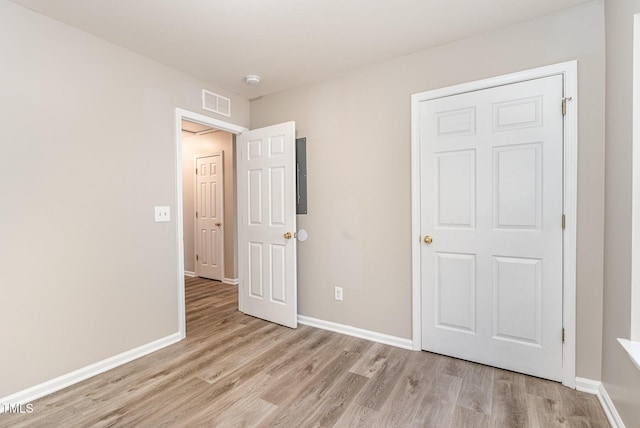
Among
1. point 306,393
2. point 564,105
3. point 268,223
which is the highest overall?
point 564,105

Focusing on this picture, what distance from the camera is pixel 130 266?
2412mm

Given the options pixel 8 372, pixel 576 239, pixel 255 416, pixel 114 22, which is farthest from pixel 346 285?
pixel 114 22

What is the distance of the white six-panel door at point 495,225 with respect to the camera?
199cm

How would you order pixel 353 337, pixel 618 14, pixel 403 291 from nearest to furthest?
pixel 618 14 → pixel 403 291 → pixel 353 337

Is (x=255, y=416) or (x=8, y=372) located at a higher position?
(x=8, y=372)

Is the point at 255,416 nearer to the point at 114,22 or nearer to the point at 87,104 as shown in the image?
the point at 87,104

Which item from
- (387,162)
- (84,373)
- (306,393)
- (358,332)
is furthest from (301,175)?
(84,373)

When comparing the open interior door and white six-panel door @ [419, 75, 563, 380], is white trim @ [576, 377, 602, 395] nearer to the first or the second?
white six-panel door @ [419, 75, 563, 380]

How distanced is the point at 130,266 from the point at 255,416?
156 centimetres

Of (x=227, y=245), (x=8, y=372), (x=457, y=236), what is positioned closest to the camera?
(x=8, y=372)

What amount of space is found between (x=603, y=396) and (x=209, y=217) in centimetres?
494

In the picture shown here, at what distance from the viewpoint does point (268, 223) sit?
10.4 ft

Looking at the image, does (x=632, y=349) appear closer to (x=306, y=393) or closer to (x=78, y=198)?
(x=306, y=393)

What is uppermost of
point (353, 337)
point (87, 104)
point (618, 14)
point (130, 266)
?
point (618, 14)
